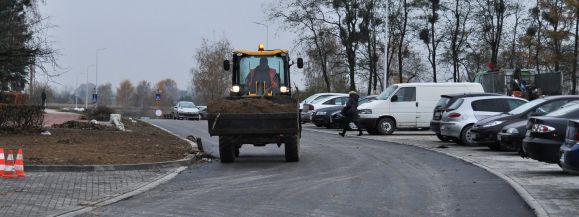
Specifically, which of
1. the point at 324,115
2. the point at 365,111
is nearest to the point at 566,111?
the point at 365,111

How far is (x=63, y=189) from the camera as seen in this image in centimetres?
1045

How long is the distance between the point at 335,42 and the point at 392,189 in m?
45.7

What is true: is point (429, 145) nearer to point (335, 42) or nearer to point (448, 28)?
point (448, 28)

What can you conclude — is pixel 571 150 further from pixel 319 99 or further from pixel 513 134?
pixel 319 99

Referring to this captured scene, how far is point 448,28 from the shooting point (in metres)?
47.6

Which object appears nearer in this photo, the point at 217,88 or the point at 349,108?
the point at 349,108

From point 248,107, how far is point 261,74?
2.77 metres

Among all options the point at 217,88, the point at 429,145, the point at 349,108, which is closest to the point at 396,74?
the point at 217,88

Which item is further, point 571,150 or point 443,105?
point 443,105

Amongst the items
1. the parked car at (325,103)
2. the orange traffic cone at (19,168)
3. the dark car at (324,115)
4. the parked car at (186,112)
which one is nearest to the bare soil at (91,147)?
the orange traffic cone at (19,168)

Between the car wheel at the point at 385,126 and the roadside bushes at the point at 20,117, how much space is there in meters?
11.6

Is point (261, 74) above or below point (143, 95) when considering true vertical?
below

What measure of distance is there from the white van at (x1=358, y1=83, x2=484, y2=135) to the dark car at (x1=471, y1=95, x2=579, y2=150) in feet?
22.1

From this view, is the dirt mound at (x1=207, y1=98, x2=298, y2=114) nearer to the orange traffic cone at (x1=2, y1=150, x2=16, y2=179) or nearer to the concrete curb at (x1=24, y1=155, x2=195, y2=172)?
the concrete curb at (x1=24, y1=155, x2=195, y2=172)
